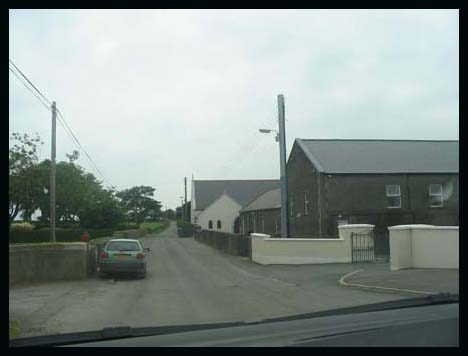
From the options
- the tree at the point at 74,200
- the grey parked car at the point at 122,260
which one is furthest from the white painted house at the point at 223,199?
the grey parked car at the point at 122,260

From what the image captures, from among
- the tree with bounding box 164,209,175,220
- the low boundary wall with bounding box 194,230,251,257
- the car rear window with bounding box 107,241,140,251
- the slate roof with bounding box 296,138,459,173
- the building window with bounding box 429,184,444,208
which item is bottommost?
the tree with bounding box 164,209,175,220

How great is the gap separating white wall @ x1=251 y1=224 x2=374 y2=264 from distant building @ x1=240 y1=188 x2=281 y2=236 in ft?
68.8

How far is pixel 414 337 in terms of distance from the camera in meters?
3.48

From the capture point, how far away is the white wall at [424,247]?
17859 millimetres

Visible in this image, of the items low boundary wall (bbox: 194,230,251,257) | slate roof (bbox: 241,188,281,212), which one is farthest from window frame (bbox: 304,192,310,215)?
slate roof (bbox: 241,188,281,212)

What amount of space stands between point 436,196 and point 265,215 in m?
20.8

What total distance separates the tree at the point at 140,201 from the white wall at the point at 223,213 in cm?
4618

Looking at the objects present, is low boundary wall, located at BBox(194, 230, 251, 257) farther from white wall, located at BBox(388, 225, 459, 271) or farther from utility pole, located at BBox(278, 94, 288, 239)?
white wall, located at BBox(388, 225, 459, 271)

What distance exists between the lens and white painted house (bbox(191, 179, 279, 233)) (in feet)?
270

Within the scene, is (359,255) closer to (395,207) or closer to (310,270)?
(310,270)

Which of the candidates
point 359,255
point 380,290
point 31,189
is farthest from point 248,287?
point 31,189

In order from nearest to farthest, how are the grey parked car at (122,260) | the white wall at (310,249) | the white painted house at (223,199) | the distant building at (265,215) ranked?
the grey parked car at (122,260), the white wall at (310,249), the distant building at (265,215), the white painted house at (223,199)

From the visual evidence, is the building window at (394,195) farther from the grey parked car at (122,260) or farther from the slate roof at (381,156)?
the grey parked car at (122,260)
